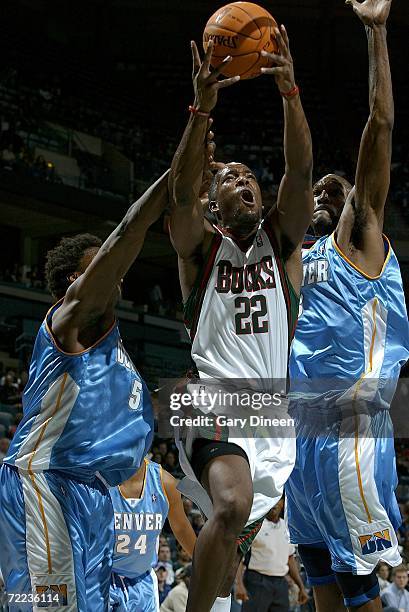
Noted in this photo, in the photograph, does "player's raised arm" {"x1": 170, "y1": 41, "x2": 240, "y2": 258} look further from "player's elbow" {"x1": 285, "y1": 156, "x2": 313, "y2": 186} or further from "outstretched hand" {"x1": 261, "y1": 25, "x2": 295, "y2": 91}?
"player's elbow" {"x1": 285, "y1": 156, "x2": 313, "y2": 186}

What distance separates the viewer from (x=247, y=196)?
4164 millimetres

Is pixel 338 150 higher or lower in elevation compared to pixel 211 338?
higher

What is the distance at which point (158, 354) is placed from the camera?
16.6m

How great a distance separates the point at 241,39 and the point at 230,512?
6.45ft

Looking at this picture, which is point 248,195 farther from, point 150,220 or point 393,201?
point 393,201

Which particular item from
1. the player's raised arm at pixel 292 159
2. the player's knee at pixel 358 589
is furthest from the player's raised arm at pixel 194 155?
the player's knee at pixel 358 589

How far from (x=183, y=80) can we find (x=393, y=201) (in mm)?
5864

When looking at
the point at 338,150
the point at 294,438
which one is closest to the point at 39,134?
the point at 338,150

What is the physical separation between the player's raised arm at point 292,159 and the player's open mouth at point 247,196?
0.41 ft

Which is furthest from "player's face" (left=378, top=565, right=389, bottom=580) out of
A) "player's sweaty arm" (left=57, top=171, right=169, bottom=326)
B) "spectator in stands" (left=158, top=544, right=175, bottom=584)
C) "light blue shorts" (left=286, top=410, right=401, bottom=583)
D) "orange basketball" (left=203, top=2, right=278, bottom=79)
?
"orange basketball" (left=203, top=2, right=278, bottom=79)

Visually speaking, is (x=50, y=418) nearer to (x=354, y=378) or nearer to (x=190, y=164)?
(x=190, y=164)

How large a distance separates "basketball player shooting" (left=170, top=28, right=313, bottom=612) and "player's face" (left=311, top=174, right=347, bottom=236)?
802 mm

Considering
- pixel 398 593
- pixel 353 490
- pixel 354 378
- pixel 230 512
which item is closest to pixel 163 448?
pixel 398 593

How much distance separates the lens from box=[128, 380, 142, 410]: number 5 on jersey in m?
4.10
